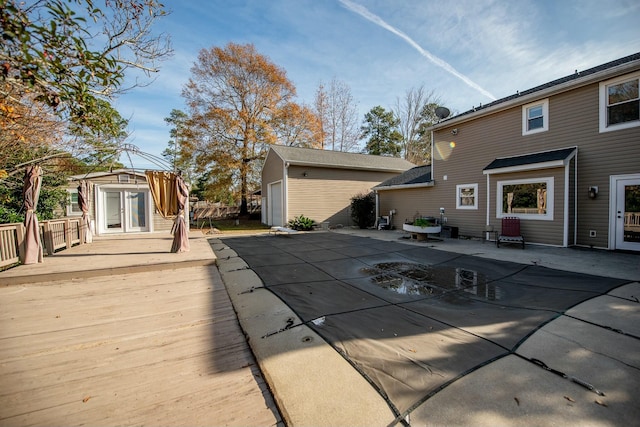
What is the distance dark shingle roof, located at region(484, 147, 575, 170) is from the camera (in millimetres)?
7579

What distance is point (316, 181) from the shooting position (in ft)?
48.3

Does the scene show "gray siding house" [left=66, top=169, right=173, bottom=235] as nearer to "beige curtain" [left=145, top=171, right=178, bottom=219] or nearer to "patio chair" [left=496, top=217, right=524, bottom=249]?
"beige curtain" [left=145, top=171, right=178, bottom=219]

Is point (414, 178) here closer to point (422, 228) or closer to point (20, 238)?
point (422, 228)

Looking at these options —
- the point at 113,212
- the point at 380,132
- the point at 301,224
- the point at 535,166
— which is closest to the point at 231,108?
the point at 113,212

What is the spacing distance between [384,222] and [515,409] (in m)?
12.3

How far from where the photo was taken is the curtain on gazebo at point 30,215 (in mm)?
5746

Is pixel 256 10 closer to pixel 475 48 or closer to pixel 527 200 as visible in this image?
pixel 475 48

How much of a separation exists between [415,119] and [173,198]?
23.5 metres

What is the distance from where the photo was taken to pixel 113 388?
2033 mm

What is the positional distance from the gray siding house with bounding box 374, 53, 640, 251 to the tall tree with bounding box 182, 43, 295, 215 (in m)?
13.4

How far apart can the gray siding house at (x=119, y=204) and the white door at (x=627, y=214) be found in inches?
634

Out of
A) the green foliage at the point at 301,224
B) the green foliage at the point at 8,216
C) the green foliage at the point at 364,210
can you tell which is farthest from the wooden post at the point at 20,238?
the green foliage at the point at 364,210

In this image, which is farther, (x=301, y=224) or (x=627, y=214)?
(x=301, y=224)

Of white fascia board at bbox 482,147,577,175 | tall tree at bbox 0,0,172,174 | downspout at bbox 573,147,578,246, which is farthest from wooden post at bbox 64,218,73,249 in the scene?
downspout at bbox 573,147,578,246
